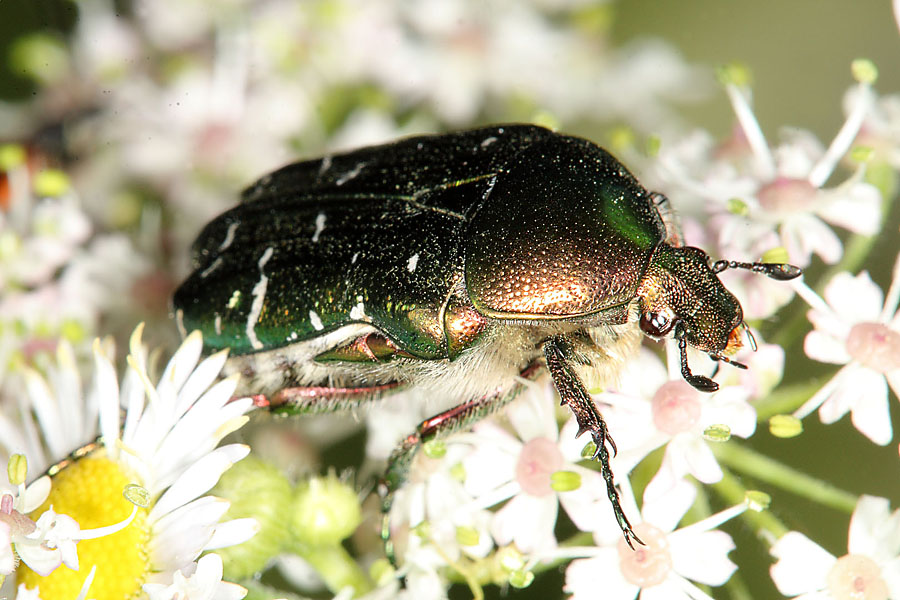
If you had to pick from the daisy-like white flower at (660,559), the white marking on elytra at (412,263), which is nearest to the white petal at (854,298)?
the daisy-like white flower at (660,559)

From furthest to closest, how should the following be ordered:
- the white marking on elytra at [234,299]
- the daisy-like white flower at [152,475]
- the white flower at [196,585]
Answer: the white marking on elytra at [234,299] → the daisy-like white flower at [152,475] → the white flower at [196,585]

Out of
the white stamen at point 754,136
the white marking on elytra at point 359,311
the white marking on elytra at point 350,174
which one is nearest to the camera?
the white marking on elytra at point 359,311

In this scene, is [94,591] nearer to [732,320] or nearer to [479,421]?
[479,421]

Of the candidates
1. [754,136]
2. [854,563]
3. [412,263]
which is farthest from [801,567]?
[754,136]

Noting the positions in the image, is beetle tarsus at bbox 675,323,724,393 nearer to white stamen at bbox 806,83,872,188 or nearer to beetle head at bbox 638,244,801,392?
beetle head at bbox 638,244,801,392

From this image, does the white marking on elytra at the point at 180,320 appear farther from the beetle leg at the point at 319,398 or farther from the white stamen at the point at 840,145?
the white stamen at the point at 840,145

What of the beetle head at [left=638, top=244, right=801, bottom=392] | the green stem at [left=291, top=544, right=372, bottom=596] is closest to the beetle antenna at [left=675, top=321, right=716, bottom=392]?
the beetle head at [left=638, top=244, right=801, bottom=392]
